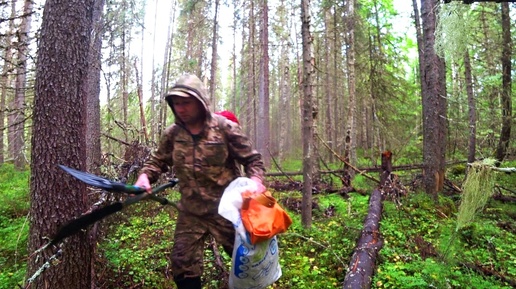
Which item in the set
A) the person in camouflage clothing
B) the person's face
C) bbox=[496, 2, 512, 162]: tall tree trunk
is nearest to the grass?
the person in camouflage clothing

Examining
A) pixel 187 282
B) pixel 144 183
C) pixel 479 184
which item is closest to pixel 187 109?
pixel 144 183

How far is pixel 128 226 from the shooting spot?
22.1ft

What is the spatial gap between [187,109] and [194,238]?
1.27m

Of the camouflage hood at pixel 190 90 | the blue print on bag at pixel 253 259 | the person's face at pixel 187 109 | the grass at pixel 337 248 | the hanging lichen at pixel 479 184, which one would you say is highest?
the camouflage hood at pixel 190 90

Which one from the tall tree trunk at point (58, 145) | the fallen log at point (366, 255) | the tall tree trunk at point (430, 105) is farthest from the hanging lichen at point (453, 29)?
the tall tree trunk at point (58, 145)

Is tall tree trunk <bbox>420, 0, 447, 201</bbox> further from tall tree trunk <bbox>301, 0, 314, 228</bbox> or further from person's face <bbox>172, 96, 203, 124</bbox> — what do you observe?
person's face <bbox>172, 96, 203, 124</bbox>

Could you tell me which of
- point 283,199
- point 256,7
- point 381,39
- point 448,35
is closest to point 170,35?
point 256,7

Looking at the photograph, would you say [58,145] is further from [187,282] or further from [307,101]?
[307,101]

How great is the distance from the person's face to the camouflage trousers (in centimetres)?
94

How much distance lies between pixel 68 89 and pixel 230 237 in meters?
2.20

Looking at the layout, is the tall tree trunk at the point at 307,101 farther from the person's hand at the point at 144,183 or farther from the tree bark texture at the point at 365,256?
the person's hand at the point at 144,183

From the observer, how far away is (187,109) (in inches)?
123

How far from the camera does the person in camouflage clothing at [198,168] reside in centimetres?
311

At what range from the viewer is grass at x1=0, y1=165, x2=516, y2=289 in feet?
13.7
